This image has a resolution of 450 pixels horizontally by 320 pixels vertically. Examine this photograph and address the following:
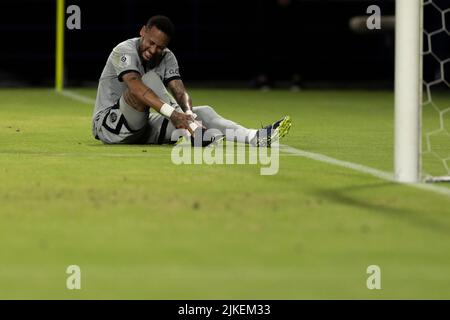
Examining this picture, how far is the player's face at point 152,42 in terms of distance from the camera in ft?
28.4

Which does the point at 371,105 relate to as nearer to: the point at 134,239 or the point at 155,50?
the point at 155,50

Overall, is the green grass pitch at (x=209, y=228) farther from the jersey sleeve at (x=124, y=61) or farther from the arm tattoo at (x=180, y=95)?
Answer: the jersey sleeve at (x=124, y=61)

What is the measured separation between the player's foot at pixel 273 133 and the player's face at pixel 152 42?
Result: 91 centimetres

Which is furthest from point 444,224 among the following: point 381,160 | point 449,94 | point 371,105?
point 449,94

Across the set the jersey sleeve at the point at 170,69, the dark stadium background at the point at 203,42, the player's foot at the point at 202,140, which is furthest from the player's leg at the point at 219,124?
the dark stadium background at the point at 203,42

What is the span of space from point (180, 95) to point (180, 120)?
0.61 m

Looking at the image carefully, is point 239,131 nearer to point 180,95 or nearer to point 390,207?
point 180,95

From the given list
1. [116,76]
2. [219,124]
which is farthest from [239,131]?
[116,76]

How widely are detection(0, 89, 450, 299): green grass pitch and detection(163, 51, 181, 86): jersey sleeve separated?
0.52 metres

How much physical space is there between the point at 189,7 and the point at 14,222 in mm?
17083

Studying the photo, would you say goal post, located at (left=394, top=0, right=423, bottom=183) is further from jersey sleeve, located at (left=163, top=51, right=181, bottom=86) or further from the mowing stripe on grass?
jersey sleeve, located at (left=163, top=51, right=181, bottom=86)

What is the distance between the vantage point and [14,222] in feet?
17.9

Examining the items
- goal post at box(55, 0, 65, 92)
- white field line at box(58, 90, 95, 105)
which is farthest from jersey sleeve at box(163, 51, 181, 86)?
goal post at box(55, 0, 65, 92)

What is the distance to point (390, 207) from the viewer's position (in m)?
5.94
